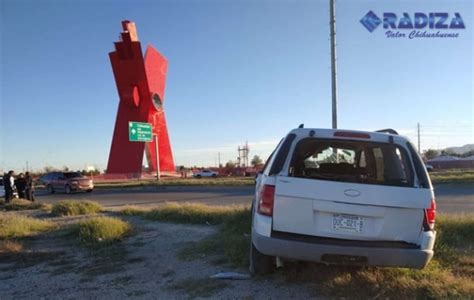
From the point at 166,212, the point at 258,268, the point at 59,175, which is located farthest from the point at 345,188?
the point at 59,175

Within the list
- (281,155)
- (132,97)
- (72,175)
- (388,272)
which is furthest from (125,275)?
(132,97)

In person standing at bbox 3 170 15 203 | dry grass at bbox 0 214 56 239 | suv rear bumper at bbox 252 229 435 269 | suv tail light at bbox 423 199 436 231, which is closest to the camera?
suv rear bumper at bbox 252 229 435 269

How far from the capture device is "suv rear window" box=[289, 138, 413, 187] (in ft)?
17.6

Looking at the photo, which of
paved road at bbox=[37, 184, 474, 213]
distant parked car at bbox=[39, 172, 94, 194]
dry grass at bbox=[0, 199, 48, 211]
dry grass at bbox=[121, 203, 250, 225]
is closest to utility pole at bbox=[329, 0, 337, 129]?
dry grass at bbox=[121, 203, 250, 225]

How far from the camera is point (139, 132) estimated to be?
51031 millimetres

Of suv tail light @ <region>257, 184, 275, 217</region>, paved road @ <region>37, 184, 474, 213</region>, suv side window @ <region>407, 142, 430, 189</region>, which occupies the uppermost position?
suv side window @ <region>407, 142, 430, 189</region>

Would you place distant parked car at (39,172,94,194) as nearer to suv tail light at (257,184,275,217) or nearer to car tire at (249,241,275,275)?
car tire at (249,241,275,275)

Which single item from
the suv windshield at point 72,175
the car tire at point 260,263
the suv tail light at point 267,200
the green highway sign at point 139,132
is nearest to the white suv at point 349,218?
the suv tail light at point 267,200

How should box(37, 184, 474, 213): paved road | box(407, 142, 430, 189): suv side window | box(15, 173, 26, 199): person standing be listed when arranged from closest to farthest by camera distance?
1. box(407, 142, 430, 189): suv side window
2. box(37, 184, 474, 213): paved road
3. box(15, 173, 26, 199): person standing

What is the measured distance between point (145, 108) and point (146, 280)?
50987 mm

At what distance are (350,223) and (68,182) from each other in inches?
1266

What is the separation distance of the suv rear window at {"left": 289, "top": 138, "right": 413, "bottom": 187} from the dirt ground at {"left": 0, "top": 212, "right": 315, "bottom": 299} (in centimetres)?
140

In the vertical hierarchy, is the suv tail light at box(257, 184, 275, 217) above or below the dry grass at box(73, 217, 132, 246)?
above

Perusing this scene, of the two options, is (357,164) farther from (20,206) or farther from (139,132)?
(139,132)
